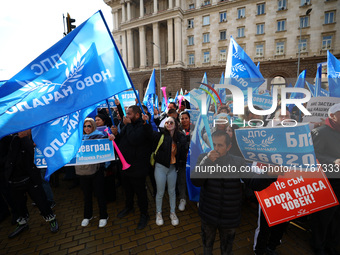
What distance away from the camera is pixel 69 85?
2.25 m

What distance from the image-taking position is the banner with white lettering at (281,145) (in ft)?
5.92

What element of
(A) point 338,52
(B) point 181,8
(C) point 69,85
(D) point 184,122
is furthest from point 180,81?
(C) point 69,85

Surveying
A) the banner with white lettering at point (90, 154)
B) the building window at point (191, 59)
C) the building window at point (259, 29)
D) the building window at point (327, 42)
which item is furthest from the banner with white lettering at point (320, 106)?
the building window at point (191, 59)

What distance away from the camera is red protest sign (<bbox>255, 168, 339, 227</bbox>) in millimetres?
2150

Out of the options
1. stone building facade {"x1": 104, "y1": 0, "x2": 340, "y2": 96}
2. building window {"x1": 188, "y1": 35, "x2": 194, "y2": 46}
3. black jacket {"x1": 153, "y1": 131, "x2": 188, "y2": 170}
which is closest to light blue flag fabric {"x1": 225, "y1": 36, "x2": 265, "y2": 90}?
black jacket {"x1": 153, "y1": 131, "x2": 188, "y2": 170}

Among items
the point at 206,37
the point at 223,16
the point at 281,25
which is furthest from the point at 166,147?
the point at 223,16

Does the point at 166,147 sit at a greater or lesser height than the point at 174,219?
greater

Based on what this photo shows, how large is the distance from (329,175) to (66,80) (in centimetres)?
356

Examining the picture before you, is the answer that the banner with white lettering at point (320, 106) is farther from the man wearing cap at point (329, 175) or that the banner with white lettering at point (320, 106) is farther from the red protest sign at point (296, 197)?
the red protest sign at point (296, 197)

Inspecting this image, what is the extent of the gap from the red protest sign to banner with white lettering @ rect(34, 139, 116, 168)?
8.15 ft

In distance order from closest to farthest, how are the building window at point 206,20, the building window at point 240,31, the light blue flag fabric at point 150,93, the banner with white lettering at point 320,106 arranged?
1. the banner with white lettering at point 320,106
2. the light blue flag fabric at point 150,93
3. the building window at point 240,31
4. the building window at point 206,20

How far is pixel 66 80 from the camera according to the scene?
7.38 feet

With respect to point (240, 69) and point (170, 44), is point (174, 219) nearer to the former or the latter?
point (240, 69)

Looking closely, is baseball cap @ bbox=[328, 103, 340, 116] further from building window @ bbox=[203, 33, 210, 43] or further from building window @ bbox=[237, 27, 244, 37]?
building window @ bbox=[203, 33, 210, 43]
